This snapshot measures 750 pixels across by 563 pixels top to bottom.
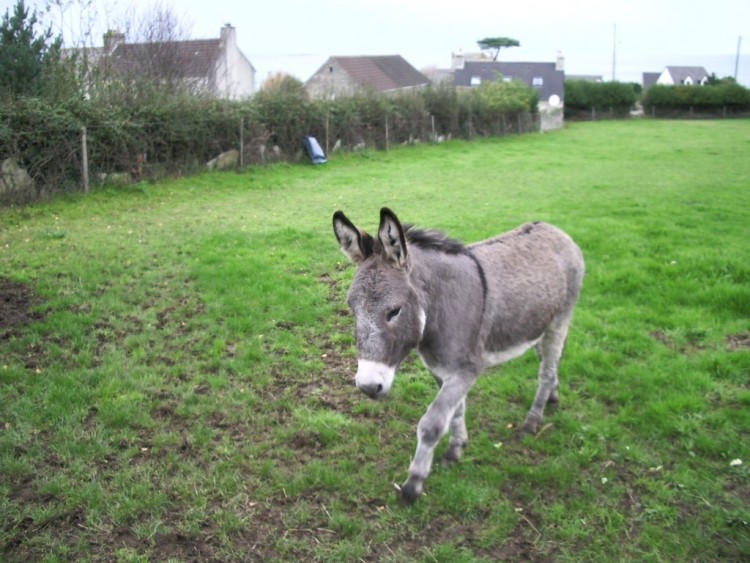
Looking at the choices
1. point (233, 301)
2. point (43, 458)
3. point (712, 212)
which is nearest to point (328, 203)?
point (233, 301)

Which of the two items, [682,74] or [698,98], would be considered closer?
[698,98]

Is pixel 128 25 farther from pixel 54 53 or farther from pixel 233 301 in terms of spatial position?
pixel 233 301

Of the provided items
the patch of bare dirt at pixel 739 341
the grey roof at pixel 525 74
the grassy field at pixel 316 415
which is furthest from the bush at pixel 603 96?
the patch of bare dirt at pixel 739 341

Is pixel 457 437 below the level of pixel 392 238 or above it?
below

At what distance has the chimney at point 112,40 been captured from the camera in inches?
878

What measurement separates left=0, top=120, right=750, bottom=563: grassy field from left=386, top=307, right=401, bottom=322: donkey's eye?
1.44 meters

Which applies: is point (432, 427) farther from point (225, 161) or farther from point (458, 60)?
point (458, 60)

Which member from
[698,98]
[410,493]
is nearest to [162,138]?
[410,493]

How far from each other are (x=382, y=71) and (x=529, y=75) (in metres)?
19.7

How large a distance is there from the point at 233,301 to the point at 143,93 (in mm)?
13284

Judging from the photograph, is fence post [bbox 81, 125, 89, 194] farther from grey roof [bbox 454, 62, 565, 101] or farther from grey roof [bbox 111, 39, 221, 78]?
grey roof [bbox 454, 62, 565, 101]

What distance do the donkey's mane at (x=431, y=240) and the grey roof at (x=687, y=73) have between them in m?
96.3

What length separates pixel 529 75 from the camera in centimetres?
6069

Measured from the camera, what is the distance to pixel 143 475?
4.27 m
